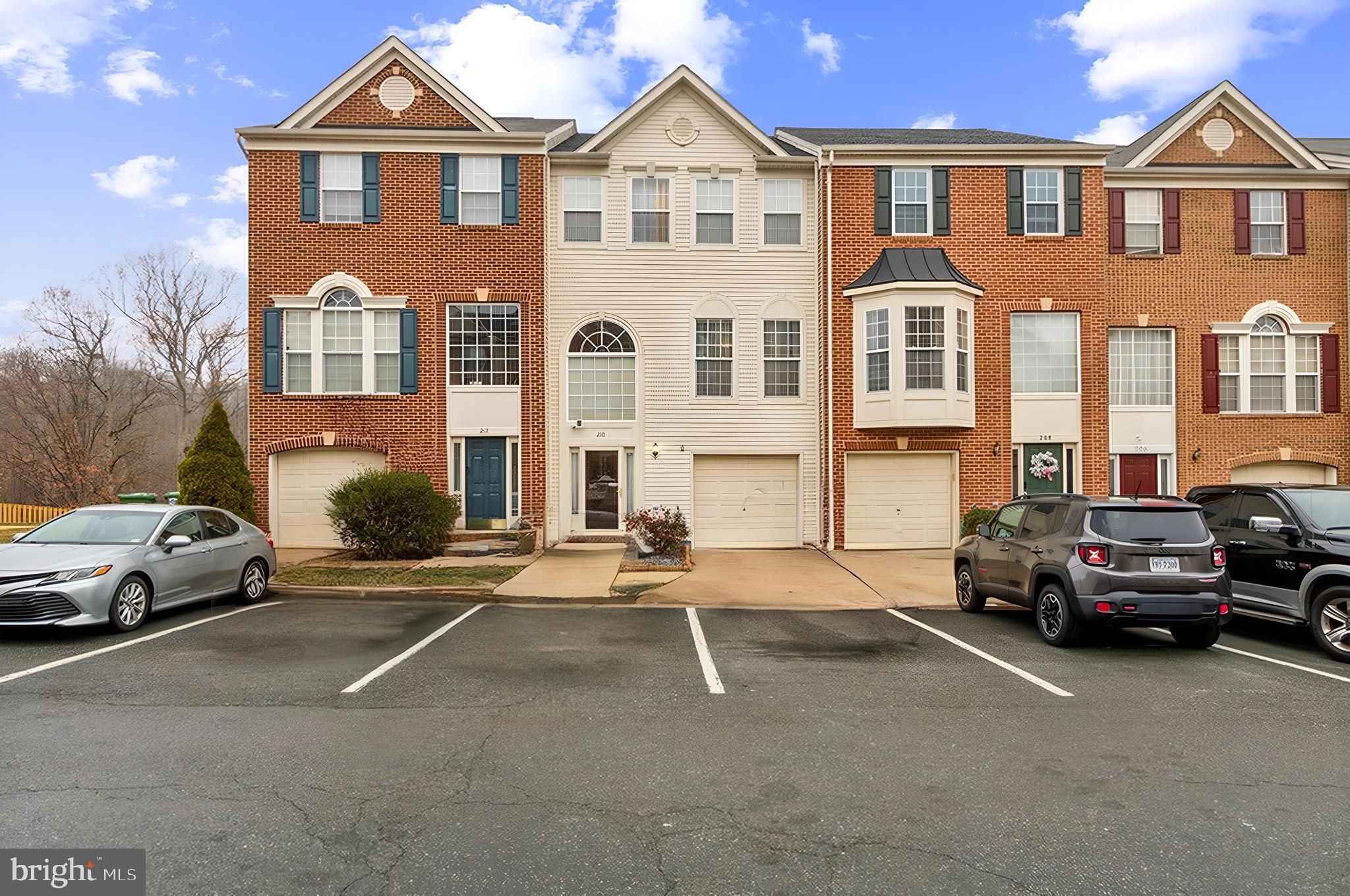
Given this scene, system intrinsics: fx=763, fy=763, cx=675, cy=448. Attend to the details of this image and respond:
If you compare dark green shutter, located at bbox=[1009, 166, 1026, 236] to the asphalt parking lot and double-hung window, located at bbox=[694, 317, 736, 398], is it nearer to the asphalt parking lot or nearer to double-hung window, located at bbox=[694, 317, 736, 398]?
double-hung window, located at bbox=[694, 317, 736, 398]

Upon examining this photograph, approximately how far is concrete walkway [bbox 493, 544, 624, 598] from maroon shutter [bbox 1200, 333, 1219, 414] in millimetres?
14570

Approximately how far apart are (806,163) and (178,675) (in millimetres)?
16055

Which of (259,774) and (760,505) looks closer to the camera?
(259,774)

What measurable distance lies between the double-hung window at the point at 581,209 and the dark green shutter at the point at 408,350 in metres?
4.01

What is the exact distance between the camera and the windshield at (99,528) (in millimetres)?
9086

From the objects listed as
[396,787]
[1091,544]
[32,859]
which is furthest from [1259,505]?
[32,859]

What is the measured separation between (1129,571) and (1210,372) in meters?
13.9

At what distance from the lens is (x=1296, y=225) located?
737 inches

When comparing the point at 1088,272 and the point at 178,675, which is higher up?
the point at 1088,272

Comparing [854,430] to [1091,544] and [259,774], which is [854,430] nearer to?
[1091,544]

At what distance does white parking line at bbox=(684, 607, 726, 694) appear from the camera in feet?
21.7

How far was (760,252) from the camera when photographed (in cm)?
1822

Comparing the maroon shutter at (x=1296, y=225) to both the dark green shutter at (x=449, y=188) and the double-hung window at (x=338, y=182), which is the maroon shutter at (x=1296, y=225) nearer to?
the dark green shutter at (x=449, y=188)

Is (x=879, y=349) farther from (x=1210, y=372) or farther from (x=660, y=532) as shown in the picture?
(x=1210, y=372)
